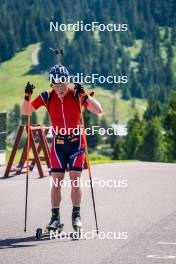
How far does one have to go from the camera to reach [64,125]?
10172mm

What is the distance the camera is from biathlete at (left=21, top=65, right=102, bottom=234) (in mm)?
10078

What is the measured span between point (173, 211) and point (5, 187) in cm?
494

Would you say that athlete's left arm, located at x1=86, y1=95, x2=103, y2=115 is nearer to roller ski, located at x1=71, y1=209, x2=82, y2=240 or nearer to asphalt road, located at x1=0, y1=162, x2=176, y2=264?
roller ski, located at x1=71, y1=209, x2=82, y2=240

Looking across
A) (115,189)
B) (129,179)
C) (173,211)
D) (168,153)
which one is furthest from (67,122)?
(168,153)

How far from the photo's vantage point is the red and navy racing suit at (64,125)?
10164 millimetres

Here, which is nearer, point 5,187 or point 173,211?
point 173,211

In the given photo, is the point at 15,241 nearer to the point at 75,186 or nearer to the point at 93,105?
the point at 75,186

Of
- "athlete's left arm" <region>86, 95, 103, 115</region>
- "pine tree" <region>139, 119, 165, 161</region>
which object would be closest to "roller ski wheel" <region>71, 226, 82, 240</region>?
"athlete's left arm" <region>86, 95, 103, 115</region>

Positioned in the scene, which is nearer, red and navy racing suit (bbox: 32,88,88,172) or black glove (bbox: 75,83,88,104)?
black glove (bbox: 75,83,88,104)

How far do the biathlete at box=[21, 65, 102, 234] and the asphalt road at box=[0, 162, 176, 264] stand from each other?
61cm

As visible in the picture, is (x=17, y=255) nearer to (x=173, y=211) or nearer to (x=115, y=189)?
(x=173, y=211)

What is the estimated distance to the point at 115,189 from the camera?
16.5 m

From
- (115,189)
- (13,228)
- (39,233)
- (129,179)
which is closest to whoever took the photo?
(39,233)

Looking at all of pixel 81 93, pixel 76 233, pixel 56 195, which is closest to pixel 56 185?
pixel 56 195
